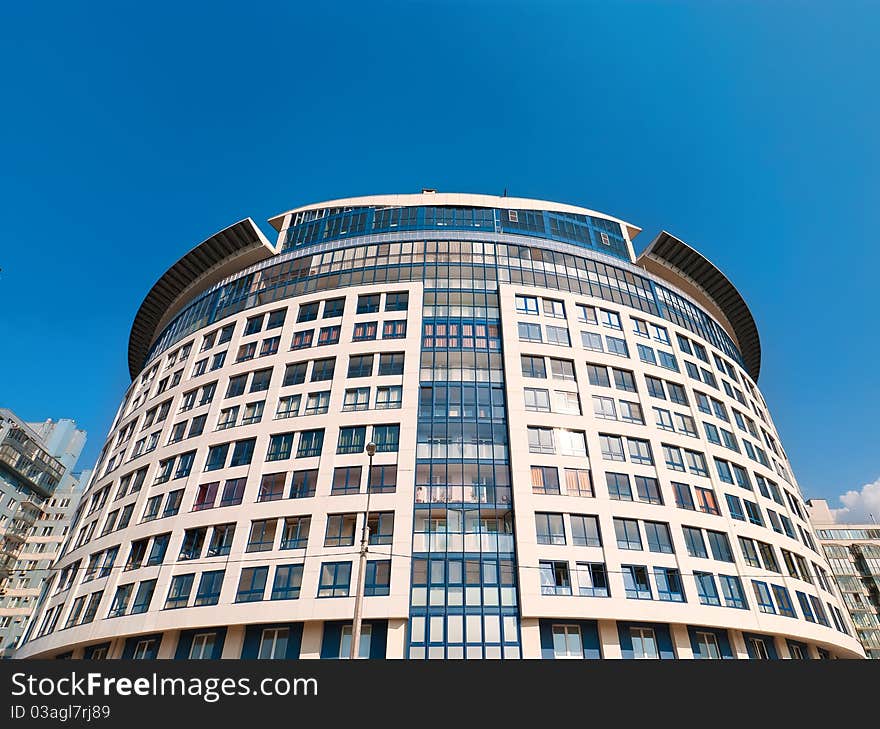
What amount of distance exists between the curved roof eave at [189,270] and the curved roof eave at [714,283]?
44821mm

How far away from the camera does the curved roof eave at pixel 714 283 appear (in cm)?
6034

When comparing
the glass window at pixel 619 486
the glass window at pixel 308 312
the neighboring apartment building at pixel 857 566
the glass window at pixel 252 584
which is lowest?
the glass window at pixel 252 584

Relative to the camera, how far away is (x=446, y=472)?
3809 centimetres

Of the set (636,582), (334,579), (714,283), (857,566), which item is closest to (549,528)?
(636,582)

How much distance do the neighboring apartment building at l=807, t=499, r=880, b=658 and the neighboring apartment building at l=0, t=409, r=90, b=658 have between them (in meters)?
113

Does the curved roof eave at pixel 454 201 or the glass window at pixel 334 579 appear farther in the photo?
the curved roof eave at pixel 454 201

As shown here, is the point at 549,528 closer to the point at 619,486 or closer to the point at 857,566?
the point at 619,486

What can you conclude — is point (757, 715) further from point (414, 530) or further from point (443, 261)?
point (443, 261)

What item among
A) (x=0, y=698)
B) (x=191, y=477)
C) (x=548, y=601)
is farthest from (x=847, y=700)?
(x=191, y=477)

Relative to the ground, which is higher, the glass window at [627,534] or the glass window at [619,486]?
the glass window at [619,486]

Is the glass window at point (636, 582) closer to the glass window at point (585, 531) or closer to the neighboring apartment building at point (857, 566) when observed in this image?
the glass window at point (585, 531)

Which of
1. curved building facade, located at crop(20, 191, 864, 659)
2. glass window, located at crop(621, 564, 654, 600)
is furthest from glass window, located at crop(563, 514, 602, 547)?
glass window, located at crop(621, 564, 654, 600)

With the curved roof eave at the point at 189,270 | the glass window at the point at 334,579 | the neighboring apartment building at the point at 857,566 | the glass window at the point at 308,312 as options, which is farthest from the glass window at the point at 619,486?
the neighboring apartment building at the point at 857,566

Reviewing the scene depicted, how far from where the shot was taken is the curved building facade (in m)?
33.8
